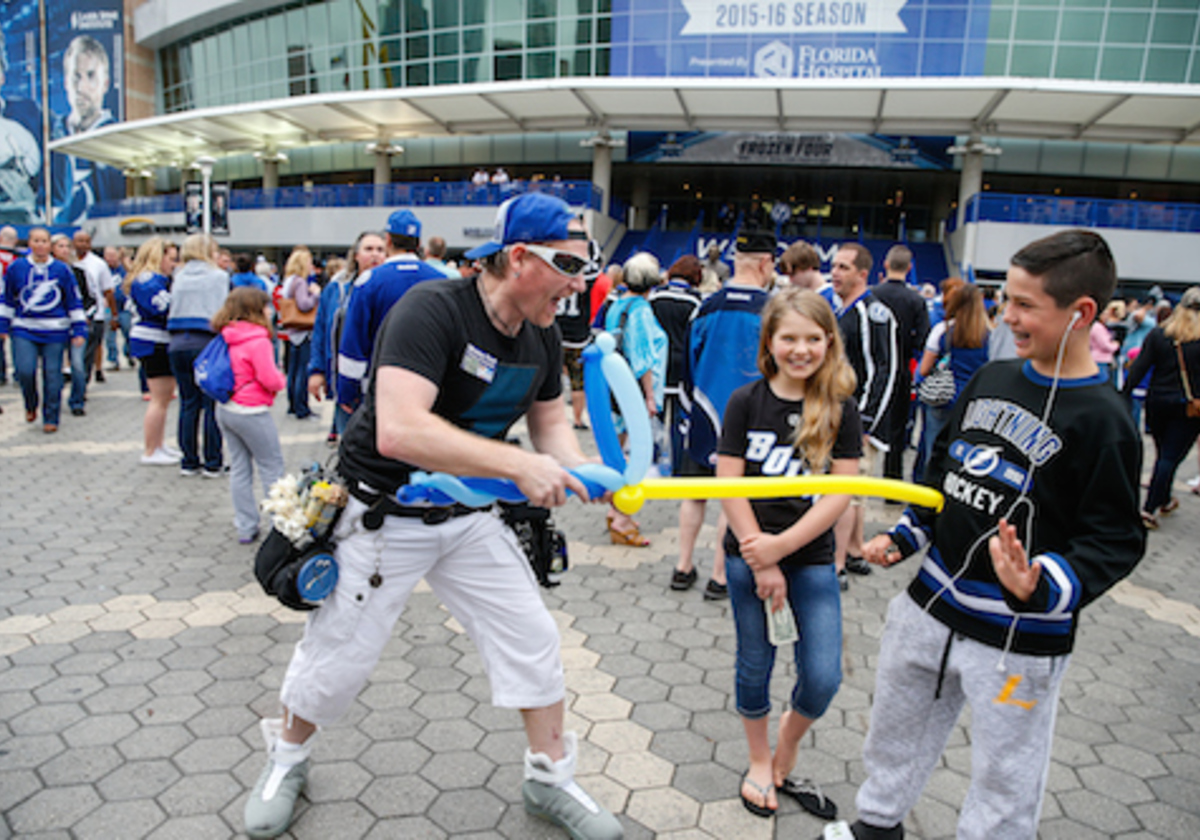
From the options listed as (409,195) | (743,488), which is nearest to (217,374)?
(743,488)

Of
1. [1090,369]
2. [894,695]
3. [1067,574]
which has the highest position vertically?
[1090,369]

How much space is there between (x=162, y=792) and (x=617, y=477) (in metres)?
2.31

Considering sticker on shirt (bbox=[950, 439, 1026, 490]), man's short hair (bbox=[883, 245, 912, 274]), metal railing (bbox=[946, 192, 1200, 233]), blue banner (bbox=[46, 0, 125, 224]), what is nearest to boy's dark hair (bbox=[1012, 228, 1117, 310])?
sticker on shirt (bbox=[950, 439, 1026, 490])

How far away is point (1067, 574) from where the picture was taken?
184 centimetres

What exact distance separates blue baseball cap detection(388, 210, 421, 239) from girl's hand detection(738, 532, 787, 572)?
3378 mm

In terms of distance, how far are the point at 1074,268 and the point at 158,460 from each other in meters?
7.93

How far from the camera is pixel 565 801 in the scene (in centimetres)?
265

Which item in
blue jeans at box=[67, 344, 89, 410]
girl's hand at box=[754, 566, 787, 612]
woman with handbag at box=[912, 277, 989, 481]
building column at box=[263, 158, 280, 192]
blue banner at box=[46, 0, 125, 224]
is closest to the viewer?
girl's hand at box=[754, 566, 787, 612]

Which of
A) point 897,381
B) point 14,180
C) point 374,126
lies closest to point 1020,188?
point 374,126

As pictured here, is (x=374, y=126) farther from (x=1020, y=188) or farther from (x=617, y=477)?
(x=617, y=477)

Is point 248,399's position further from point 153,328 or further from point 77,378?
point 77,378

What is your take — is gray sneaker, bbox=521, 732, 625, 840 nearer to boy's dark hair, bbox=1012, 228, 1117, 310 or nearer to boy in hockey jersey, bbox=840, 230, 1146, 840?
boy in hockey jersey, bbox=840, 230, 1146, 840

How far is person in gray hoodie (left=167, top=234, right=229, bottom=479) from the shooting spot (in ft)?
20.9

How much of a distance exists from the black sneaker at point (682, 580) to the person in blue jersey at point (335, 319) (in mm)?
2424
